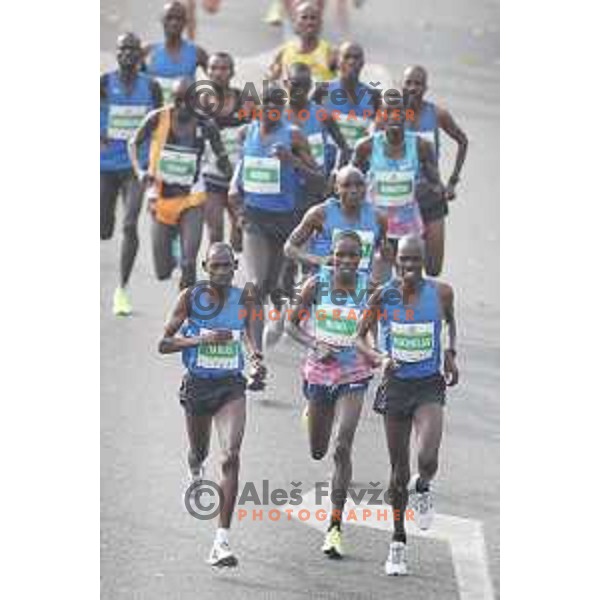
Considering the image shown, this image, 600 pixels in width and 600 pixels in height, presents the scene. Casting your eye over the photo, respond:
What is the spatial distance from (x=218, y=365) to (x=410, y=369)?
88cm

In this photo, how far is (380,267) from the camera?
9.13m

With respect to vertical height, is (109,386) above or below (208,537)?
above

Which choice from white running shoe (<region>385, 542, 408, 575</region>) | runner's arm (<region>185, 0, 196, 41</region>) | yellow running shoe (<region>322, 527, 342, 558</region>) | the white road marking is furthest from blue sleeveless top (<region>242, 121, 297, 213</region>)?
white running shoe (<region>385, 542, 408, 575</region>)

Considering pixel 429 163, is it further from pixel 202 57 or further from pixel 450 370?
pixel 202 57

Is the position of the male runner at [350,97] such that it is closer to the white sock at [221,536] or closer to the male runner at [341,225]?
the male runner at [341,225]

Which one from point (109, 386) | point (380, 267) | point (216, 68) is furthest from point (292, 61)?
point (109, 386)

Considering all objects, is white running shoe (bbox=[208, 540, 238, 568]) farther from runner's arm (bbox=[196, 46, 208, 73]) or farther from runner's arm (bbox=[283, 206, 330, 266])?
runner's arm (bbox=[196, 46, 208, 73])

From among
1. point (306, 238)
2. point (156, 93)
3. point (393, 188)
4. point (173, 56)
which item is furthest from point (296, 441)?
point (173, 56)

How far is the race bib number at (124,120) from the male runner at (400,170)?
1083 millimetres

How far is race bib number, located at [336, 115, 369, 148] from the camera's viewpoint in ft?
31.2

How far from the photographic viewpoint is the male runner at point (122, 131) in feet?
31.1

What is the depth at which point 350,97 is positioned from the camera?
962cm
